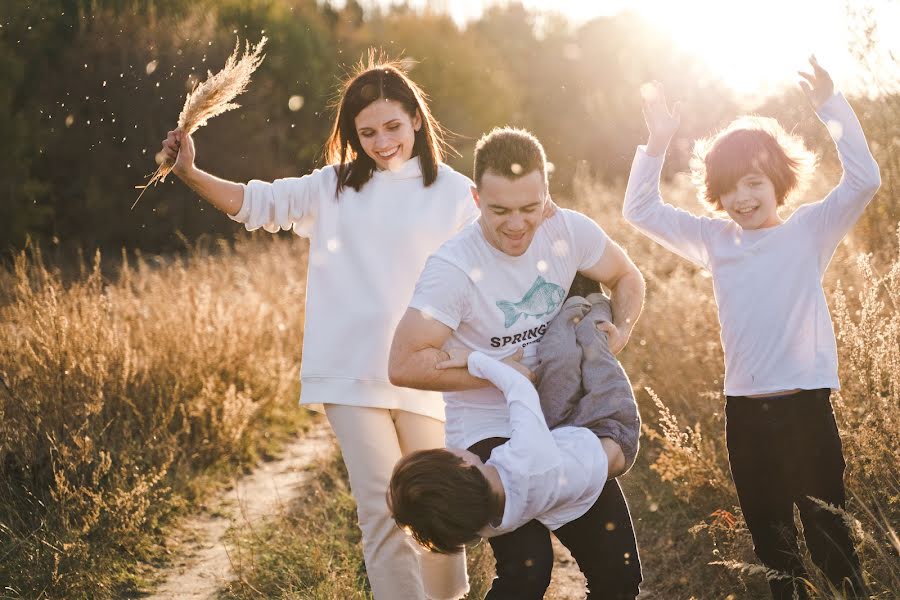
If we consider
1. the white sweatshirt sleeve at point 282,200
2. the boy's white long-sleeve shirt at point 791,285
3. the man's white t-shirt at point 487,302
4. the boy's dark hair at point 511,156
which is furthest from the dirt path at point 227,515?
the boy's white long-sleeve shirt at point 791,285

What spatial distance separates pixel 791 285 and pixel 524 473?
119cm

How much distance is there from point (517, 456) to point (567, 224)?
0.92 m

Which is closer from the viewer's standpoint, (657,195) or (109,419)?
(657,195)

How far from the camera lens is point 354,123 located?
11.6 ft

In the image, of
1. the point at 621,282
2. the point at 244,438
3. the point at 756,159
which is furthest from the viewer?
the point at 244,438

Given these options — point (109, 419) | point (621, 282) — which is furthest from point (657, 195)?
point (109, 419)

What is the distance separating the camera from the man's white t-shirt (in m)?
2.82

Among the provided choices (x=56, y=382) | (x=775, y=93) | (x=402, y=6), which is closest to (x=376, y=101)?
(x=56, y=382)

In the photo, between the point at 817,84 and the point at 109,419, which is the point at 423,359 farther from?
the point at 109,419

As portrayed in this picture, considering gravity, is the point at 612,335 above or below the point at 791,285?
below

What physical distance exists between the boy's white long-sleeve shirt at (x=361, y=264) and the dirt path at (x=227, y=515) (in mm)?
1327

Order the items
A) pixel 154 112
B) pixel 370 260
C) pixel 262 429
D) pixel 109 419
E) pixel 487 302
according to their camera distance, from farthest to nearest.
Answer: pixel 154 112, pixel 262 429, pixel 109 419, pixel 370 260, pixel 487 302

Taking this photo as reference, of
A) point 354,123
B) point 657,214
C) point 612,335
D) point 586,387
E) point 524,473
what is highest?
point 354,123

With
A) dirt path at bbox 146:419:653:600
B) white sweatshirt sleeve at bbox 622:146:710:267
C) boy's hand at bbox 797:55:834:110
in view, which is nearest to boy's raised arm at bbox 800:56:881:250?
boy's hand at bbox 797:55:834:110
